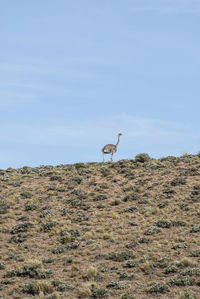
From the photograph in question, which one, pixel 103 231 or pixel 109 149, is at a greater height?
pixel 109 149

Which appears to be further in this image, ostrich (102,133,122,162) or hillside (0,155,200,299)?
ostrich (102,133,122,162)

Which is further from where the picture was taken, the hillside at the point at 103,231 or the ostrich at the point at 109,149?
the ostrich at the point at 109,149

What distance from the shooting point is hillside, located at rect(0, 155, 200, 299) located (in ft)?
76.4

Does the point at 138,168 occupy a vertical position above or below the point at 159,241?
above

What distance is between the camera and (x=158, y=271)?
24.9 metres

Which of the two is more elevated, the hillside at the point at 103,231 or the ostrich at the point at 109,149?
the ostrich at the point at 109,149

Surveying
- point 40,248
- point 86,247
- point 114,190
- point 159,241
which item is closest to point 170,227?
point 159,241

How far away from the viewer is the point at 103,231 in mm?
32281

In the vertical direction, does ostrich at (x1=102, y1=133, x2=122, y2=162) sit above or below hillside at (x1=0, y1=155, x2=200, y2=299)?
above

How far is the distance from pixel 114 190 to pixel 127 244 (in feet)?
44.9

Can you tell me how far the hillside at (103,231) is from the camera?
2330 centimetres

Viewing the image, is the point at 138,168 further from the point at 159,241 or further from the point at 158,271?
the point at 158,271

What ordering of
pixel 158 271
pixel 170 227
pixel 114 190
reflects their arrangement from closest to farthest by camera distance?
pixel 158 271
pixel 170 227
pixel 114 190

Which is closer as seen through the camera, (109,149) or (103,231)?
(103,231)
